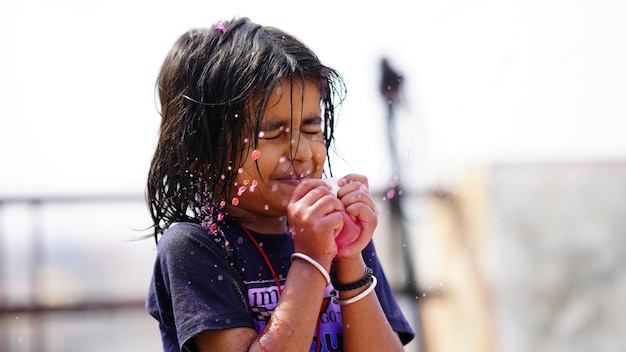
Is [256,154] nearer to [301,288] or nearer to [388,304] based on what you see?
[301,288]

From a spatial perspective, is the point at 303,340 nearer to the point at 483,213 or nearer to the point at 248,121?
the point at 248,121

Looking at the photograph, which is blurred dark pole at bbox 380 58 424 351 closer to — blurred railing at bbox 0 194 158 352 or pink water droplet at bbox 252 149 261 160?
blurred railing at bbox 0 194 158 352

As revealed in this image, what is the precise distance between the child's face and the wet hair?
15mm

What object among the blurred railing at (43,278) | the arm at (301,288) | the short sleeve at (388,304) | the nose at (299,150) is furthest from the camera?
the blurred railing at (43,278)

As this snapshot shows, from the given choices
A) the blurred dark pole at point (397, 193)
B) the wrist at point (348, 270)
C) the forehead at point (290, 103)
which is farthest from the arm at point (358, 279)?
the blurred dark pole at point (397, 193)

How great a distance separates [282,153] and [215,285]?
0.65 ft

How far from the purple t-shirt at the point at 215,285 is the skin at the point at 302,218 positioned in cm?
2

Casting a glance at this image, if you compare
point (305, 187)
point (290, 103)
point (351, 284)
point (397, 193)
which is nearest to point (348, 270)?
point (351, 284)

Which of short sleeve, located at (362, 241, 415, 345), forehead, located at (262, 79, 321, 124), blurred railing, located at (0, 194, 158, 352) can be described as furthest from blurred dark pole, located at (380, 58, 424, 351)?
forehead, located at (262, 79, 321, 124)

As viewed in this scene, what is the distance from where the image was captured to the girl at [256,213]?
1.03m

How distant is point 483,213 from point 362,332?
1932mm

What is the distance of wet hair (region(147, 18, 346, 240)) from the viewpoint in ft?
3.72

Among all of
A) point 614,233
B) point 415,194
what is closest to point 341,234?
point 415,194

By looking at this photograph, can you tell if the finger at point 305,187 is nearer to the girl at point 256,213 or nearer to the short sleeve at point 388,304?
the girl at point 256,213
